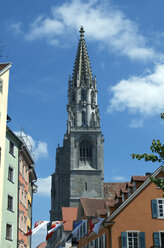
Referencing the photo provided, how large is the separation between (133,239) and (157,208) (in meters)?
3.42

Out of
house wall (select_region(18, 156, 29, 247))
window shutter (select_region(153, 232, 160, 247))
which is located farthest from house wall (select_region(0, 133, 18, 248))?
window shutter (select_region(153, 232, 160, 247))

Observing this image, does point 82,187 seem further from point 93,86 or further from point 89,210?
point 89,210

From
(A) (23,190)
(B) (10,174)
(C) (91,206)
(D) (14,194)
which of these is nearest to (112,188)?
(C) (91,206)

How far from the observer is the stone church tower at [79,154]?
95.6 meters

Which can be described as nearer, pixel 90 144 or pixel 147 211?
pixel 147 211

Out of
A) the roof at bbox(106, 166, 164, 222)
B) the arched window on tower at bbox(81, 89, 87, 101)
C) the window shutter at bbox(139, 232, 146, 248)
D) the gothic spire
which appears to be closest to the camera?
the window shutter at bbox(139, 232, 146, 248)

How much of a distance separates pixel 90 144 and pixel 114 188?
11703 mm

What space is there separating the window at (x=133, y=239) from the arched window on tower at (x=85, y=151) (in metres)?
63.4

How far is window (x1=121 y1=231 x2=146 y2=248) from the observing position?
34.5m

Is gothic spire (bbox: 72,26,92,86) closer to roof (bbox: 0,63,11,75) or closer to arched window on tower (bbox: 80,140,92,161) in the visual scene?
arched window on tower (bbox: 80,140,92,161)

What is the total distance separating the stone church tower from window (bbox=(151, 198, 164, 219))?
5742 centimetres

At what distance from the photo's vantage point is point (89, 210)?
48.0 metres

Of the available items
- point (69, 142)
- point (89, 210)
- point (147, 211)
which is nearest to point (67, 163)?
point (69, 142)

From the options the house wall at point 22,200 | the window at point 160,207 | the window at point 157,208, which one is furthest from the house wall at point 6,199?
the window at point 160,207
